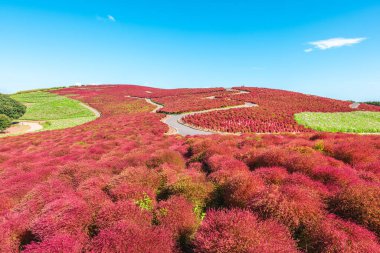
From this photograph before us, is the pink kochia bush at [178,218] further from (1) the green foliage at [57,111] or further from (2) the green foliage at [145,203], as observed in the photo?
(1) the green foliage at [57,111]

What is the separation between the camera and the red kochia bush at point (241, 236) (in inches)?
128

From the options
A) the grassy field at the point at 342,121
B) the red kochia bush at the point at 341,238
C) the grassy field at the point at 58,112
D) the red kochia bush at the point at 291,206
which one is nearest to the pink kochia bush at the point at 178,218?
the red kochia bush at the point at 291,206

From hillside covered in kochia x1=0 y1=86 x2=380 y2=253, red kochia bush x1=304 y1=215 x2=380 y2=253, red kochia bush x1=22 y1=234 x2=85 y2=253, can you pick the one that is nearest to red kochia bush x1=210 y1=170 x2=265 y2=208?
hillside covered in kochia x1=0 y1=86 x2=380 y2=253

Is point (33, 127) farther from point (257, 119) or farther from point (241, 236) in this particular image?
point (241, 236)

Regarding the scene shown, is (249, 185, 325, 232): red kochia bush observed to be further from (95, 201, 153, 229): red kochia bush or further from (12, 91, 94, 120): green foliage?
(12, 91, 94, 120): green foliage

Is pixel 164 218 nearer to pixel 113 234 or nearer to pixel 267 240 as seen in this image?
pixel 113 234

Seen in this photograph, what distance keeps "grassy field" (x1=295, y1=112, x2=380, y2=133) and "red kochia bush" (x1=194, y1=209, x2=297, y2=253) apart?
26136mm

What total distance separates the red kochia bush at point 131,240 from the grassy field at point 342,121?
27162mm

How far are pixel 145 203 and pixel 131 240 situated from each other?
6.30 ft

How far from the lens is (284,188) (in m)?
4.79

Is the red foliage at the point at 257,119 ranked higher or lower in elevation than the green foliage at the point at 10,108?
higher

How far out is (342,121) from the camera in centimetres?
2914

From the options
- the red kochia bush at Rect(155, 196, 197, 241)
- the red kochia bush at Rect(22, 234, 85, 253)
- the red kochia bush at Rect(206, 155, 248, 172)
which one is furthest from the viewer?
the red kochia bush at Rect(206, 155, 248, 172)

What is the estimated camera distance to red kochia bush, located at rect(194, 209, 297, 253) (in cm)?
324
